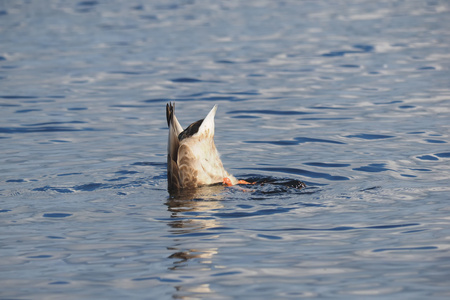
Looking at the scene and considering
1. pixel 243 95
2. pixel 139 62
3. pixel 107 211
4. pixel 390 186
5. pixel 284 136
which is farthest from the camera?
pixel 139 62

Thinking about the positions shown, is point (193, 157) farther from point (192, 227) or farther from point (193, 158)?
point (192, 227)

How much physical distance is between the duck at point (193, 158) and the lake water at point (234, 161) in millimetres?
268

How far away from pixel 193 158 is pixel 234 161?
1.46 metres

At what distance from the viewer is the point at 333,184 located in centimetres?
848

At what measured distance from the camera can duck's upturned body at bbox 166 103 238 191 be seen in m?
8.38

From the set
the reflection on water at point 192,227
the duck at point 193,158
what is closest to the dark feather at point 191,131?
the duck at point 193,158

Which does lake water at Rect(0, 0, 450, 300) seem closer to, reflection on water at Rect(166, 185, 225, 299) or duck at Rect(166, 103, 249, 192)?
reflection on water at Rect(166, 185, 225, 299)

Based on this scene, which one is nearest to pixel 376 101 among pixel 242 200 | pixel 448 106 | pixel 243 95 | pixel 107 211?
pixel 448 106

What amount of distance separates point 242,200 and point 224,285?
2547 mm

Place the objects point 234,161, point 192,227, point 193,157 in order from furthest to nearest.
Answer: point 234,161 → point 193,157 → point 192,227

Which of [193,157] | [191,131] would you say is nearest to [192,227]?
[193,157]

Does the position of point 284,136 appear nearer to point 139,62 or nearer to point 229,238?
point 229,238

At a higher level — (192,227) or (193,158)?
(193,158)

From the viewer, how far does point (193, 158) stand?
848 centimetres
